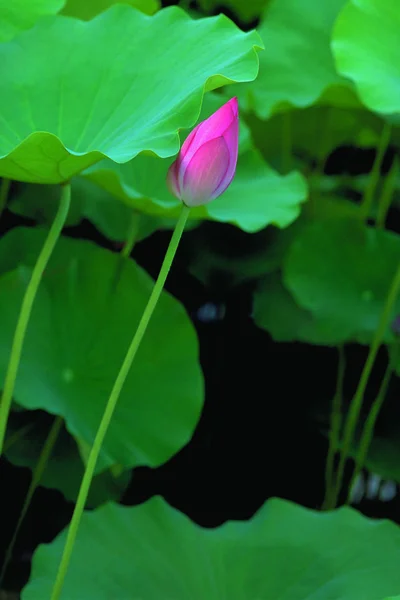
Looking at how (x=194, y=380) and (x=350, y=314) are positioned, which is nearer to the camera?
(x=194, y=380)

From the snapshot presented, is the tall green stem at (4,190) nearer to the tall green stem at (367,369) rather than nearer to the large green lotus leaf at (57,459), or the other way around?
the large green lotus leaf at (57,459)

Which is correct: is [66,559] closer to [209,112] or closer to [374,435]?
[209,112]

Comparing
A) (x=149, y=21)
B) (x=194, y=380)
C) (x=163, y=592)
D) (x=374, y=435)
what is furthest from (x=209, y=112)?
(x=374, y=435)

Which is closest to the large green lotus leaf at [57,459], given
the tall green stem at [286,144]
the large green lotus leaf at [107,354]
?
the large green lotus leaf at [107,354]

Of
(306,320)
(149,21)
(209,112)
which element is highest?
(149,21)

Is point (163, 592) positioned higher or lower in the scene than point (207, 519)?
higher

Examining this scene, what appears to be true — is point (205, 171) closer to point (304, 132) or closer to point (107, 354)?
point (107, 354)
